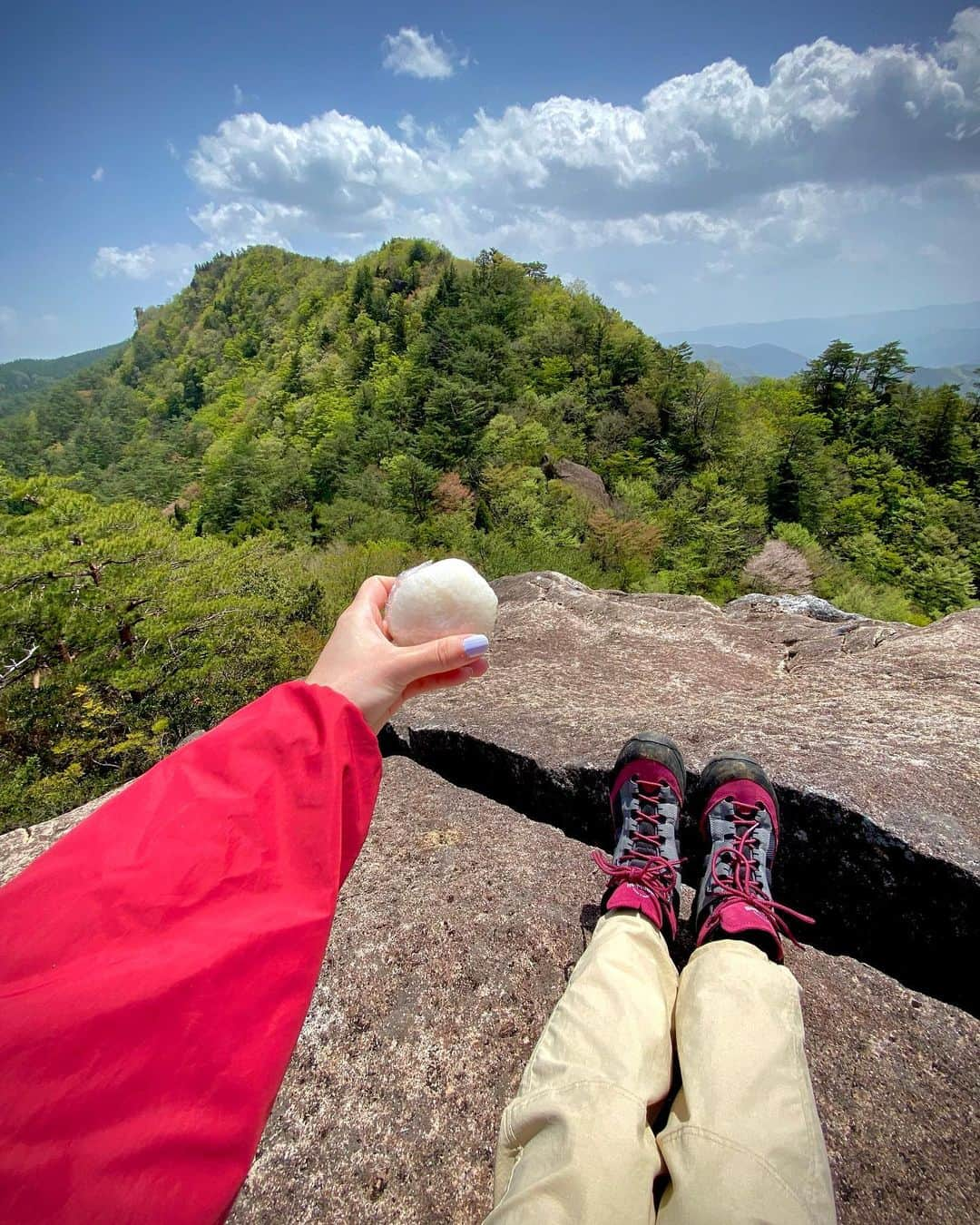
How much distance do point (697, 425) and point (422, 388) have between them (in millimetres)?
23971

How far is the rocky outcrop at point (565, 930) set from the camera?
1.89m

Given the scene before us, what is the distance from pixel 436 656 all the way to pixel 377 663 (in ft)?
0.60

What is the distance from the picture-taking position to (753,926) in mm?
2174

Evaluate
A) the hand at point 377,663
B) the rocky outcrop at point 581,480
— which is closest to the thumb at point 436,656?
the hand at point 377,663

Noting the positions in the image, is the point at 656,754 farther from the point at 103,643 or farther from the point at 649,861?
the point at 103,643

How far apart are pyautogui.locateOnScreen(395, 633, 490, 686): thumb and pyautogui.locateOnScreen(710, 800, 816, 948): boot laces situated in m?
1.42

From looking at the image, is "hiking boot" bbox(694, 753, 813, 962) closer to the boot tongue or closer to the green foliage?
the boot tongue

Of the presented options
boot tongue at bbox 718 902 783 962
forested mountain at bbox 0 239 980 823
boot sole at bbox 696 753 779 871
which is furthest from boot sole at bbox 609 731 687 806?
forested mountain at bbox 0 239 980 823

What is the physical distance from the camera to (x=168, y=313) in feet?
439

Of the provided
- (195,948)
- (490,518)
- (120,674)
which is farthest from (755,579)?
(195,948)

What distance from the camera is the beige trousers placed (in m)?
1.46

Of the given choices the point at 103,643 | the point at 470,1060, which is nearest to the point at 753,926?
the point at 470,1060

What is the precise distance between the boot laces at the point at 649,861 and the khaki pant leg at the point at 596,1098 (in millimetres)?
272

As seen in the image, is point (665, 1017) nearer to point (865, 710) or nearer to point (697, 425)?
point (865, 710)
